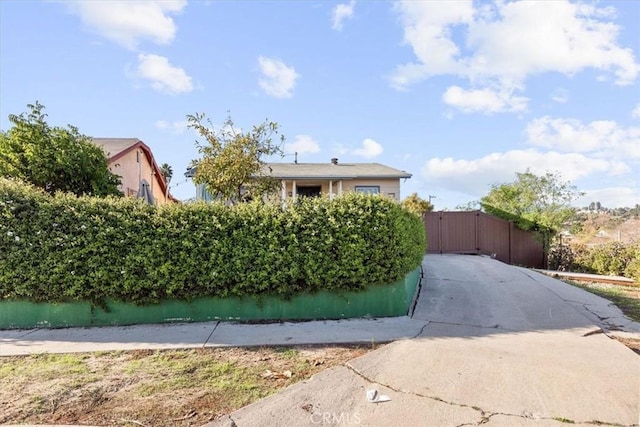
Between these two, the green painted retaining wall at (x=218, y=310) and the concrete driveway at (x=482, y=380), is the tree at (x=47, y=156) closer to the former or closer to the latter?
the green painted retaining wall at (x=218, y=310)

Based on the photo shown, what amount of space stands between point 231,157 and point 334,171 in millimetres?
9065

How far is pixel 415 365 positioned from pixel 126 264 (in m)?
4.53

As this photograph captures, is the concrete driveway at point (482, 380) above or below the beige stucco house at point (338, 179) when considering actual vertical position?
below

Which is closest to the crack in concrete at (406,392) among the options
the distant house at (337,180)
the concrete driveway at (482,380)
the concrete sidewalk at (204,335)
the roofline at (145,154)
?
the concrete driveway at (482,380)

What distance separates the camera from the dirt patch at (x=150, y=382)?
3059 millimetres

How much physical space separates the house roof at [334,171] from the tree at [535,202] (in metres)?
4.50

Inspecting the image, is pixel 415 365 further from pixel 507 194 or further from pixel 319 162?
pixel 319 162

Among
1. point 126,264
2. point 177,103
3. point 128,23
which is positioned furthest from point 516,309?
point 177,103

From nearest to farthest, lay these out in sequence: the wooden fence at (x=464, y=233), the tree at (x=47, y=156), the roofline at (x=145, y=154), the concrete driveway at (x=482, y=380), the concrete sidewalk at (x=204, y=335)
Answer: the concrete driveway at (x=482, y=380) < the concrete sidewalk at (x=204, y=335) < the tree at (x=47, y=156) < the roofline at (x=145, y=154) < the wooden fence at (x=464, y=233)

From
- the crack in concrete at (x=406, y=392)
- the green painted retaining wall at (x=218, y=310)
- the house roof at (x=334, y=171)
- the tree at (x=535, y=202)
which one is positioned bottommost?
the crack in concrete at (x=406, y=392)

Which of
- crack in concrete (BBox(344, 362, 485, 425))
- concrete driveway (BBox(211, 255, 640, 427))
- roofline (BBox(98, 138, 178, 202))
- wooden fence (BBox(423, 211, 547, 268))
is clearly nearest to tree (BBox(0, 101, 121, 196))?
roofline (BBox(98, 138, 178, 202))

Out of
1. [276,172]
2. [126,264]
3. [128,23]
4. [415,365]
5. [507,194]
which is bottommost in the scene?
[415,365]

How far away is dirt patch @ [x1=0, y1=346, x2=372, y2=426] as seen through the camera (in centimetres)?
306

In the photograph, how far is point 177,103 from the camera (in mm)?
10992
